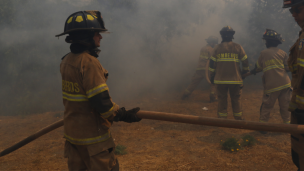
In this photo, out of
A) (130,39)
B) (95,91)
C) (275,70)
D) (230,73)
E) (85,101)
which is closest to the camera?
(95,91)

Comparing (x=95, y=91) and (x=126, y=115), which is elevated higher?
(x=95, y=91)

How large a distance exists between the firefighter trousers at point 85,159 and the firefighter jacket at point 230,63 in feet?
12.4

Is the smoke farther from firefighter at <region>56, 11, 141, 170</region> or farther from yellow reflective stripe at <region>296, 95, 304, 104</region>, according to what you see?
yellow reflective stripe at <region>296, 95, 304, 104</region>

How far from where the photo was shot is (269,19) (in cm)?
980

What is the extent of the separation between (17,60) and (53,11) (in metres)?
2.76

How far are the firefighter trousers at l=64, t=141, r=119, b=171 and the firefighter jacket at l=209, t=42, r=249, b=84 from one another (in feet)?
12.4

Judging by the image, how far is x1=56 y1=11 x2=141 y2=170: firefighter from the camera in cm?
178

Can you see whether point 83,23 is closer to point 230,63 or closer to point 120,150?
point 120,150

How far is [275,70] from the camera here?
4.39 metres

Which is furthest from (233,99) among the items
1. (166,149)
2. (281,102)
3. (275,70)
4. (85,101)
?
(85,101)

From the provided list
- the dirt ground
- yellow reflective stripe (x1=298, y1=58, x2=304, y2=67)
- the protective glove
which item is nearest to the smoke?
the dirt ground

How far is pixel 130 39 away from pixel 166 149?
266 inches

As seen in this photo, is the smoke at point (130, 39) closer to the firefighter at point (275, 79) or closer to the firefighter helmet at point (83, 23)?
the firefighter at point (275, 79)

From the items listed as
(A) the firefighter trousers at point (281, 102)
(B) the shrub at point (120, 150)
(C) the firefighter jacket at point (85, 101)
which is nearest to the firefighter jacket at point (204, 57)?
(A) the firefighter trousers at point (281, 102)
